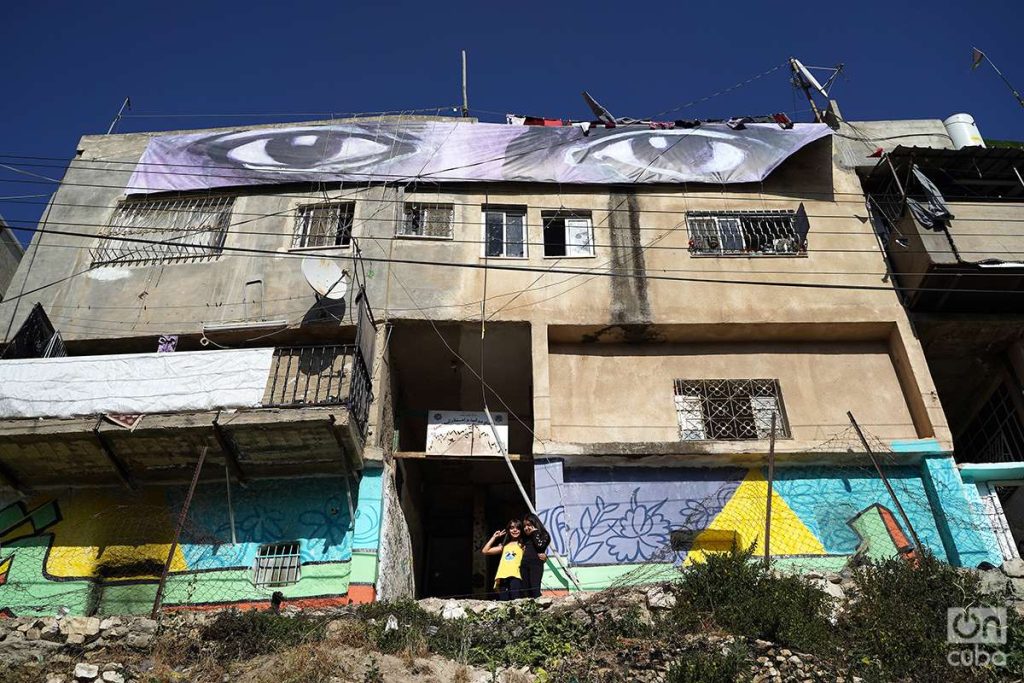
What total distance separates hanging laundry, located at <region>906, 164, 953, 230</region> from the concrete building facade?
1.03 m

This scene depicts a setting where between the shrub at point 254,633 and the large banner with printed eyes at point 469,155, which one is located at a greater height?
the large banner with printed eyes at point 469,155

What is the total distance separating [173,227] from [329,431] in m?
7.12

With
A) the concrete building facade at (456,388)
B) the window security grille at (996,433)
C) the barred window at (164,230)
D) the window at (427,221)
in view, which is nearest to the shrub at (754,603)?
the concrete building facade at (456,388)

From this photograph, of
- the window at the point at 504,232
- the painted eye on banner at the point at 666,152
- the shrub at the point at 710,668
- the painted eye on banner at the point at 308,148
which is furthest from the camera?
the painted eye on banner at the point at 308,148

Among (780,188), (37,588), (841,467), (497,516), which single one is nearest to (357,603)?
(37,588)

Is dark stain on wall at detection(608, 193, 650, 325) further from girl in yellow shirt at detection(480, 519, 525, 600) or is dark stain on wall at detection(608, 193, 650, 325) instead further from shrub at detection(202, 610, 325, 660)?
shrub at detection(202, 610, 325, 660)

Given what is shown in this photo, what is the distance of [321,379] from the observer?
13875mm

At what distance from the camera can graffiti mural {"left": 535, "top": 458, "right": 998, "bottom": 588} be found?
43.6ft

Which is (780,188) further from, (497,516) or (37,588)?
(37,588)

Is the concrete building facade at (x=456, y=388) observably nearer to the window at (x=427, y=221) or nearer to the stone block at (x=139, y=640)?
the window at (x=427, y=221)

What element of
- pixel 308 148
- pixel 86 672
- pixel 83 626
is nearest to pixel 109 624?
pixel 83 626

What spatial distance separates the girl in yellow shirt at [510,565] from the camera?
12.2 metres

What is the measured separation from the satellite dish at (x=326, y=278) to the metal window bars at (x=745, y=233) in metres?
6.97

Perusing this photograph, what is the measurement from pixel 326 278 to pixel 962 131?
48.2ft
